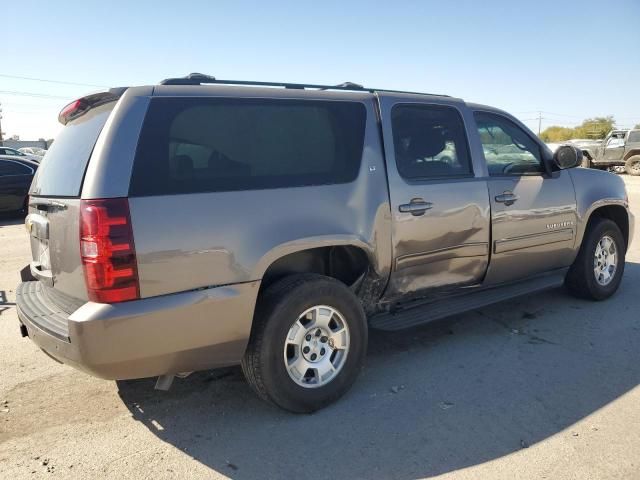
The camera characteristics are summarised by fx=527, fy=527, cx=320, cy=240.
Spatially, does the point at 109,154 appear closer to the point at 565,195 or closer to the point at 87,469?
the point at 87,469

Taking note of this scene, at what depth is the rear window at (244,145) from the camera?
280 centimetres

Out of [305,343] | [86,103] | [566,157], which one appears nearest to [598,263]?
[566,157]

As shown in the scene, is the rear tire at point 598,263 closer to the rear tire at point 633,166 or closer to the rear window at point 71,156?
the rear window at point 71,156

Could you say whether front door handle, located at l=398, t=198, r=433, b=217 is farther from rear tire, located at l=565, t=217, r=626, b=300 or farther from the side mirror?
rear tire, located at l=565, t=217, r=626, b=300

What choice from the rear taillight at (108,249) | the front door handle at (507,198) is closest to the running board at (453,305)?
the front door handle at (507,198)

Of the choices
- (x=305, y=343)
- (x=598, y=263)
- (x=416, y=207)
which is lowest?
(x=598, y=263)

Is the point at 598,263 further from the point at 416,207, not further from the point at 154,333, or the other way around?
the point at 154,333

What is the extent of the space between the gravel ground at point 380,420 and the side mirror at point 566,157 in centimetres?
154

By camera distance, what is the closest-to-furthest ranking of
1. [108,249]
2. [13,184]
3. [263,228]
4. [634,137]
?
1. [108,249]
2. [263,228]
3. [13,184]
4. [634,137]

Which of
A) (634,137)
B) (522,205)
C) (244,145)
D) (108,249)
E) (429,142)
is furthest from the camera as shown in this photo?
(634,137)

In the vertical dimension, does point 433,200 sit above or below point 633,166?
above

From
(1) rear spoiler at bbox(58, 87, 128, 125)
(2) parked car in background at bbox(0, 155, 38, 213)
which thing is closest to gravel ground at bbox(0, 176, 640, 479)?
(1) rear spoiler at bbox(58, 87, 128, 125)

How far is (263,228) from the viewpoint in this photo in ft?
9.89

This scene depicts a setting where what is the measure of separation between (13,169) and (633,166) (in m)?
23.1
